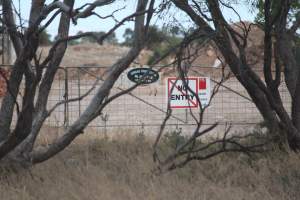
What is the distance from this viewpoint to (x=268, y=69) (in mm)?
8812

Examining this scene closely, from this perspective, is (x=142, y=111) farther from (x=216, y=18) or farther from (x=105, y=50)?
(x=105, y=50)

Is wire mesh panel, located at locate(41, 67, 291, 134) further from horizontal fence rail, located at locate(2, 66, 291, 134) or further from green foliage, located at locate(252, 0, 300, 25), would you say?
green foliage, located at locate(252, 0, 300, 25)

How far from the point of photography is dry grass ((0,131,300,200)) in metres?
6.70

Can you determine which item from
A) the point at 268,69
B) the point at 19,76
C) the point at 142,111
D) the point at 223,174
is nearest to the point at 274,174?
the point at 223,174

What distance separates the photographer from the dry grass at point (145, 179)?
670cm

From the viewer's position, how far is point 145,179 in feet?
23.8

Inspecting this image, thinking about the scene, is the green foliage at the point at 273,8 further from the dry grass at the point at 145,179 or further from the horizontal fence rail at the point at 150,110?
the horizontal fence rail at the point at 150,110

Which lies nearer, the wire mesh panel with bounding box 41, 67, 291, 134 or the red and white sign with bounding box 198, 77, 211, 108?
the red and white sign with bounding box 198, 77, 211, 108

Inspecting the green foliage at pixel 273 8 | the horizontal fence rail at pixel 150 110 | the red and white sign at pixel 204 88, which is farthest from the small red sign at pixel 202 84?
the green foliage at pixel 273 8

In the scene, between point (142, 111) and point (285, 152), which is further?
Result: point (142, 111)

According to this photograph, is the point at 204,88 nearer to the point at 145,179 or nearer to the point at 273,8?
the point at 273,8

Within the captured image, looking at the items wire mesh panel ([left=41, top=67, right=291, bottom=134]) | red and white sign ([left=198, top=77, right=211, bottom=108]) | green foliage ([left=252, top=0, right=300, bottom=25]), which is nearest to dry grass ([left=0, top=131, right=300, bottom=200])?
green foliage ([left=252, top=0, right=300, bottom=25])

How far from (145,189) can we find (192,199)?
568 mm

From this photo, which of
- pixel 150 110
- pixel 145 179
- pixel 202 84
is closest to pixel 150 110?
pixel 150 110
